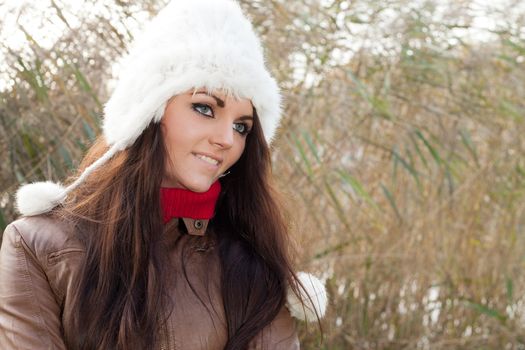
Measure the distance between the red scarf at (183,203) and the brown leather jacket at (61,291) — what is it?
0.07 ft

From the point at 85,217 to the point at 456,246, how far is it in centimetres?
227

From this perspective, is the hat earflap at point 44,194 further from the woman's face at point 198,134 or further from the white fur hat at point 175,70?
the woman's face at point 198,134

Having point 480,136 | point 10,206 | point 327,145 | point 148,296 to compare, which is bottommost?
point 480,136

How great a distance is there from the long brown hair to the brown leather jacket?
0.12ft

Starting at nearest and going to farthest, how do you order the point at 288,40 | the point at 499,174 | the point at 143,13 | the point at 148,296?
the point at 148,296 < the point at 143,13 < the point at 288,40 < the point at 499,174

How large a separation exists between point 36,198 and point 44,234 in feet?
0.37

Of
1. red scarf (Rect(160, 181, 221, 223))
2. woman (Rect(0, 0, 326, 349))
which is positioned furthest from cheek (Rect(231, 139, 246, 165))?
red scarf (Rect(160, 181, 221, 223))

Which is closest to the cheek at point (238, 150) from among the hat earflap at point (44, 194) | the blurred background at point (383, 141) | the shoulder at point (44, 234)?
the hat earflap at point (44, 194)

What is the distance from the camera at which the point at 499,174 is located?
394cm

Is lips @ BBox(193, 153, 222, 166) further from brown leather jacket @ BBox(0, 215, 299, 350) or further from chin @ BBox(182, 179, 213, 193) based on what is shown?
brown leather jacket @ BBox(0, 215, 299, 350)

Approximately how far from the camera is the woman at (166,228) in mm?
2006

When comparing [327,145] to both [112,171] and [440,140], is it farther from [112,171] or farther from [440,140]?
[112,171]

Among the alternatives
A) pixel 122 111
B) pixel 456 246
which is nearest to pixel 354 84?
pixel 456 246

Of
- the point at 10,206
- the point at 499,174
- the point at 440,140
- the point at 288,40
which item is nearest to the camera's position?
the point at 10,206
